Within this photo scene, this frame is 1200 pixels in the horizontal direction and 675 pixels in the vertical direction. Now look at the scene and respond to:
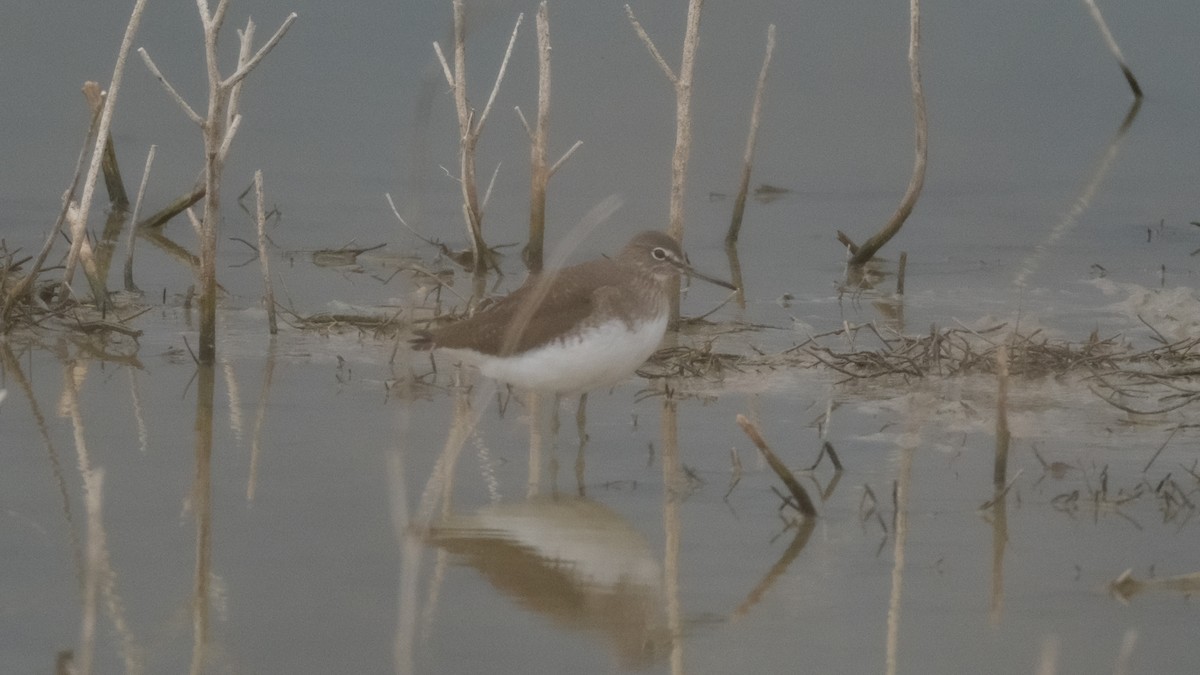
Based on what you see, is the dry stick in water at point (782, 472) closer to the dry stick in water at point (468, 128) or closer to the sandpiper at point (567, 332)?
the sandpiper at point (567, 332)

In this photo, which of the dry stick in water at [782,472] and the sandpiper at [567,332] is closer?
the dry stick in water at [782,472]

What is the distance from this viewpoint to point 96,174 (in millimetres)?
8609

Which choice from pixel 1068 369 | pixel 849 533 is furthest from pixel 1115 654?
pixel 1068 369

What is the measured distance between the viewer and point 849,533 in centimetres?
612

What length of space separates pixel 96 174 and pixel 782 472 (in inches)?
164

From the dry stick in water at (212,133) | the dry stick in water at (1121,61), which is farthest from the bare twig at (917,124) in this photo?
the dry stick in water at (1121,61)

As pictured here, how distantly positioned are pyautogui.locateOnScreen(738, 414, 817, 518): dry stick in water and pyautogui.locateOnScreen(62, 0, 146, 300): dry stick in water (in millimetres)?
3895

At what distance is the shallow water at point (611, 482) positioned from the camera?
5.20 metres

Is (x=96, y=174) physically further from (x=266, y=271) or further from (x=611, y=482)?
(x=611, y=482)

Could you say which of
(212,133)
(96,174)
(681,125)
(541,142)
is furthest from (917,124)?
(96,174)

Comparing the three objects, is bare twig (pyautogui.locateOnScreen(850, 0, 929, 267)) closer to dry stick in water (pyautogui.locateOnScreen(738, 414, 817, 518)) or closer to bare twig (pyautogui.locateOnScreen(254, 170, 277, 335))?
bare twig (pyautogui.locateOnScreen(254, 170, 277, 335))

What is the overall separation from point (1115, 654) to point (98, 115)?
A: 6334 millimetres

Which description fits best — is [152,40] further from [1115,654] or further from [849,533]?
[1115,654]

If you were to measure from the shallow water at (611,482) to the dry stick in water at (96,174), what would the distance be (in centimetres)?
39
